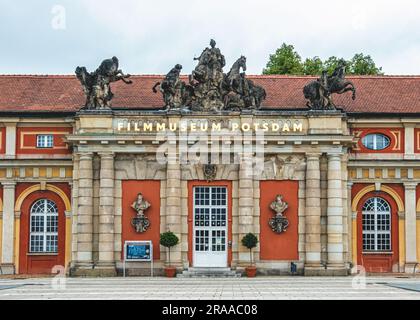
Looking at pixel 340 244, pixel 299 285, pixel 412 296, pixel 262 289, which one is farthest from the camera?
pixel 340 244

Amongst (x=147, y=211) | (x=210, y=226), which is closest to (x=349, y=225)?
(x=210, y=226)

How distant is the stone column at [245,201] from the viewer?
4694cm

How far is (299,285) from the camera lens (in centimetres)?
3809

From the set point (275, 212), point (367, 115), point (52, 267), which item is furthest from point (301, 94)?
point (52, 267)

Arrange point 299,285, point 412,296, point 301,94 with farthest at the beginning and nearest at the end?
point 301,94 < point 299,285 < point 412,296

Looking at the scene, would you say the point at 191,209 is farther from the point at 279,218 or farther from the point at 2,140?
the point at 2,140

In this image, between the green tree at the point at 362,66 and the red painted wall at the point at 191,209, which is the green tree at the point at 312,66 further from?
the red painted wall at the point at 191,209

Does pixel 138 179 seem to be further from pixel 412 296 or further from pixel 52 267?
pixel 412 296

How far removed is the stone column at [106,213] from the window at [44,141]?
14.3 ft

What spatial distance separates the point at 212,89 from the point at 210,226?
22.9 feet

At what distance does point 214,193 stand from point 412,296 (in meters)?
18.6

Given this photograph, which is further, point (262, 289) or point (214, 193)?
point (214, 193)

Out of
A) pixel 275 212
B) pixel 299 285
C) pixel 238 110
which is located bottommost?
pixel 299 285

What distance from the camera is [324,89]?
48.0 m
